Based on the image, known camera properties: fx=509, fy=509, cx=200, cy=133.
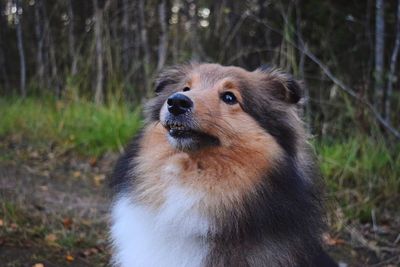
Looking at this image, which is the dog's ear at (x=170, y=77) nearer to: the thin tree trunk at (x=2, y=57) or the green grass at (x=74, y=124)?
the green grass at (x=74, y=124)

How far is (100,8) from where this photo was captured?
7.30 m

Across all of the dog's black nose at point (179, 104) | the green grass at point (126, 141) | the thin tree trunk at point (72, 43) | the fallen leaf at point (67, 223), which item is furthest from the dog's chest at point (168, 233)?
the thin tree trunk at point (72, 43)

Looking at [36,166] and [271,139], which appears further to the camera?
[36,166]

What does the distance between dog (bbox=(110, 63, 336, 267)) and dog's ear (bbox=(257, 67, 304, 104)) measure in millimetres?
118

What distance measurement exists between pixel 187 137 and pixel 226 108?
0.30 meters

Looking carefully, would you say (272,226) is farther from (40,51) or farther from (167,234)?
(40,51)

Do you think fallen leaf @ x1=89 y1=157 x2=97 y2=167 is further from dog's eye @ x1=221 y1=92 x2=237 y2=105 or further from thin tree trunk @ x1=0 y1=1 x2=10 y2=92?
thin tree trunk @ x1=0 y1=1 x2=10 y2=92

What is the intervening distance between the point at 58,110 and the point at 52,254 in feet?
11.6

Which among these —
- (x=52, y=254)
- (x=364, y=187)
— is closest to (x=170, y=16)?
(x=364, y=187)

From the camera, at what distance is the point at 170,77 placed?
3318 millimetres

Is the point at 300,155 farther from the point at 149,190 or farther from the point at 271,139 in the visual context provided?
the point at 149,190

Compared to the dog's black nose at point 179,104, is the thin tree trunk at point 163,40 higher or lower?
higher

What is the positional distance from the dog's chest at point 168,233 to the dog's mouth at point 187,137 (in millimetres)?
168

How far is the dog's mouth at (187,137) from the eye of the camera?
2670 mm
